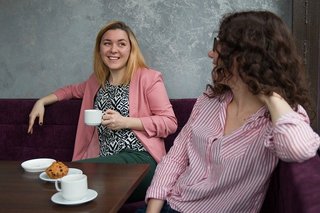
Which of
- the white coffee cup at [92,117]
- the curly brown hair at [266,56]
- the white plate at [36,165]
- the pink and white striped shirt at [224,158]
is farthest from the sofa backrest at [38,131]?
the curly brown hair at [266,56]

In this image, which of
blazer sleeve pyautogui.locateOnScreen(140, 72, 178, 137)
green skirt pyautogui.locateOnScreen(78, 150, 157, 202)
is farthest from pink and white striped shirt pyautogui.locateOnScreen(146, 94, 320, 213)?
blazer sleeve pyautogui.locateOnScreen(140, 72, 178, 137)

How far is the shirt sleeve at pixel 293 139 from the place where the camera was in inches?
39.0

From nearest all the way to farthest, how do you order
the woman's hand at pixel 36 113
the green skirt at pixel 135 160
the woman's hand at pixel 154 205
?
1. the woman's hand at pixel 154 205
2. the green skirt at pixel 135 160
3. the woman's hand at pixel 36 113

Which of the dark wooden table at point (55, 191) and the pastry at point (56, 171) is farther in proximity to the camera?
the pastry at point (56, 171)

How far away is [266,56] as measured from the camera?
45.6 inches

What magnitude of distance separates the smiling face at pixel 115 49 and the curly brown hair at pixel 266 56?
3.10ft

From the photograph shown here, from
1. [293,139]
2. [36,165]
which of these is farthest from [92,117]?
[293,139]

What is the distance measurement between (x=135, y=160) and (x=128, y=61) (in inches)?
20.8

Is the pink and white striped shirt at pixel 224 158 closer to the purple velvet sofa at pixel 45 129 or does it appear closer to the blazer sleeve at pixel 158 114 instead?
the blazer sleeve at pixel 158 114

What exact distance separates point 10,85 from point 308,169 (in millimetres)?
2149

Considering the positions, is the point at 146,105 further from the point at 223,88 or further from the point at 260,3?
the point at 260,3

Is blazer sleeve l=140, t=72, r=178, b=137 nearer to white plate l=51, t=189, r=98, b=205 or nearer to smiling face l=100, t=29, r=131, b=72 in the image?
smiling face l=100, t=29, r=131, b=72

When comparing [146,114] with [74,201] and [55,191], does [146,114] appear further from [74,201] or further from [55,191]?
[74,201]

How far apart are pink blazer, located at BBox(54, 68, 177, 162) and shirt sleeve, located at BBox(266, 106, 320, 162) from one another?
966 millimetres
